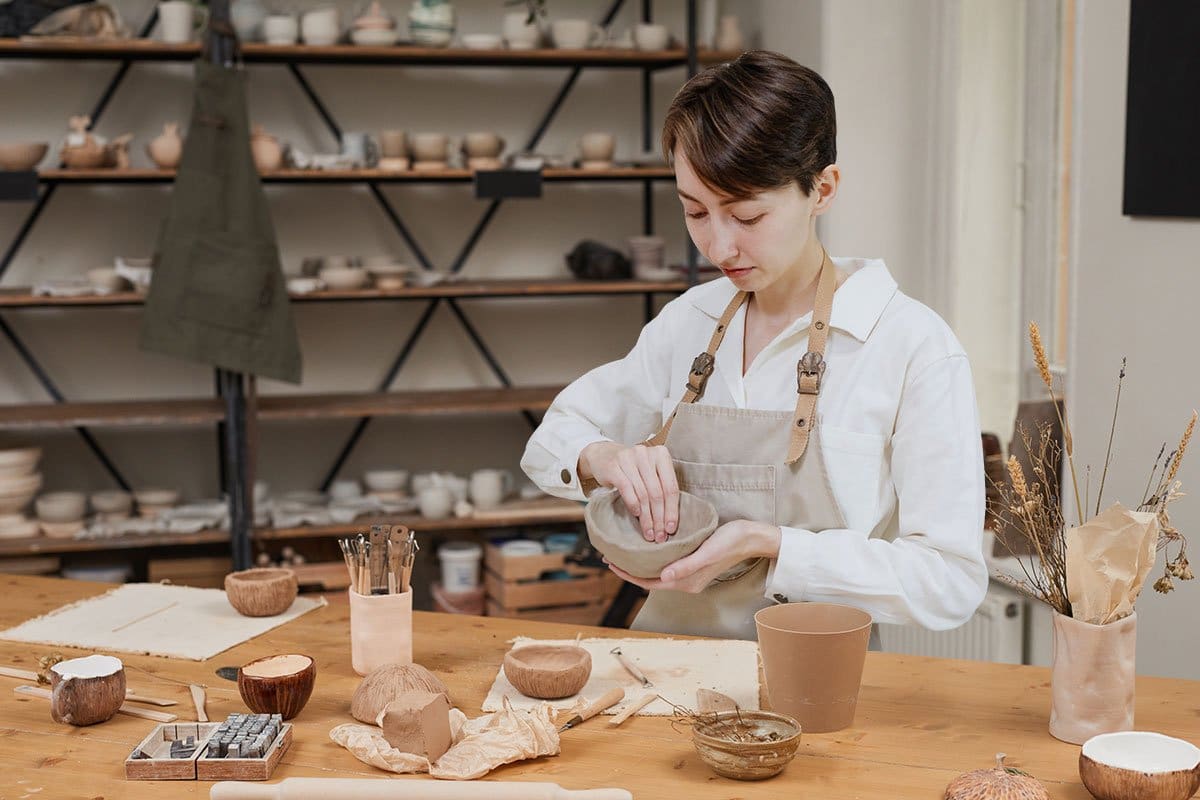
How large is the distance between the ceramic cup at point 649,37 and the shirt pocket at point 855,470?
109 inches

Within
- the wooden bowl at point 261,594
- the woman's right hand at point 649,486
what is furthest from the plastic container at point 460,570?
the woman's right hand at point 649,486

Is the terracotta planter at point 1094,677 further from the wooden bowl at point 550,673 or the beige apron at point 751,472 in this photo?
the wooden bowl at point 550,673

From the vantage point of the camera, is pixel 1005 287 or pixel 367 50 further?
pixel 367 50

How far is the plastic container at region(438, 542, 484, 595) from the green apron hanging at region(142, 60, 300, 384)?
2.66ft

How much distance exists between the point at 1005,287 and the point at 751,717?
8.28ft

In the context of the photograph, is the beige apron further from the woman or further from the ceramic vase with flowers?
the ceramic vase with flowers

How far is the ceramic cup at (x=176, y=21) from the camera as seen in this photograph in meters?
3.95

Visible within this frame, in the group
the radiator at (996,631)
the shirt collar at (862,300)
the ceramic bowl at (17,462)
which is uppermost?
the shirt collar at (862,300)

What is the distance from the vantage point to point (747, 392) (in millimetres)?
1866

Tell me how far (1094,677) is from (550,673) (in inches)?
24.6

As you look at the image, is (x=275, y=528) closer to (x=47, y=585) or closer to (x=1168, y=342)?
(x=47, y=585)

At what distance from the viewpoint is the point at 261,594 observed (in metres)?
1.91

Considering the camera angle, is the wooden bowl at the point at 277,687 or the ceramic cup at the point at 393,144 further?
the ceramic cup at the point at 393,144

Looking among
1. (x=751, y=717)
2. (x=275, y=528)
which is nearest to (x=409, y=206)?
(x=275, y=528)
